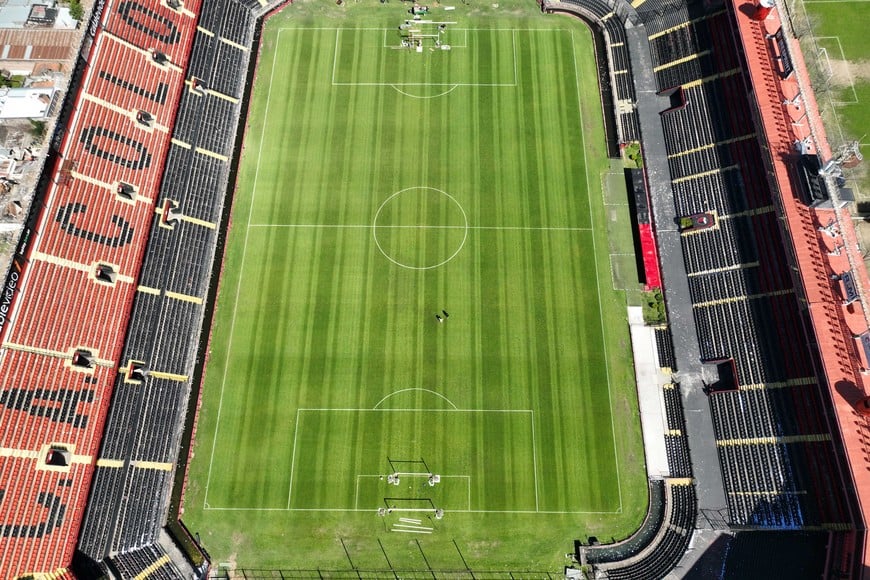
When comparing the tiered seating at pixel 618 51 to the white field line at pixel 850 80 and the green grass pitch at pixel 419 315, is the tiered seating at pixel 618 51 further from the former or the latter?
the white field line at pixel 850 80

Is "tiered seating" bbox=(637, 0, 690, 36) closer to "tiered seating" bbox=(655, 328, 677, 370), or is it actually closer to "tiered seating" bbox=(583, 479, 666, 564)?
"tiered seating" bbox=(655, 328, 677, 370)

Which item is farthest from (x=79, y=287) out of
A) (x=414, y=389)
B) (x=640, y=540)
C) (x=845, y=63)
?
(x=845, y=63)

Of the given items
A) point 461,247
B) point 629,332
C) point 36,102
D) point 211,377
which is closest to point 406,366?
point 461,247

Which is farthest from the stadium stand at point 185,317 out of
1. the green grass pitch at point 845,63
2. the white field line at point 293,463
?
the green grass pitch at point 845,63

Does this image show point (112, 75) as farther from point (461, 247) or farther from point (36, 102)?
point (461, 247)

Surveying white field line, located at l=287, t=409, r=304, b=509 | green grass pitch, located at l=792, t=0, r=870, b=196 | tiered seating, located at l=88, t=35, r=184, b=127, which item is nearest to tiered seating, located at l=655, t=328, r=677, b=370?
green grass pitch, located at l=792, t=0, r=870, b=196
